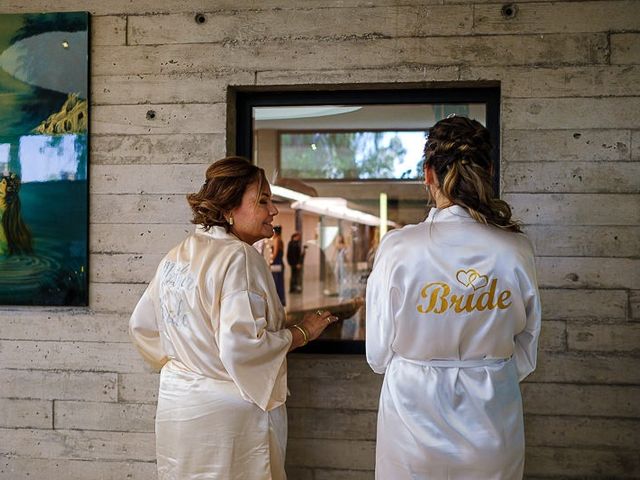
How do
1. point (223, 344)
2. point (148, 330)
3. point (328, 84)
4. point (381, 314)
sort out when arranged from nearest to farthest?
point (381, 314) → point (223, 344) → point (148, 330) → point (328, 84)

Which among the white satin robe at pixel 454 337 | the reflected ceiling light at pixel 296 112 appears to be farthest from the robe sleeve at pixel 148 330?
the reflected ceiling light at pixel 296 112

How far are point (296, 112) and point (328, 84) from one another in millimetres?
293

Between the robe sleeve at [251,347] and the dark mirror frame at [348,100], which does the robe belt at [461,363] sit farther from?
the dark mirror frame at [348,100]

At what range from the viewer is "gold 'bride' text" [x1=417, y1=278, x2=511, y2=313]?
2.06 metres

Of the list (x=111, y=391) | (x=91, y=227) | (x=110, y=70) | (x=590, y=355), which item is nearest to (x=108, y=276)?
(x=91, y=227)

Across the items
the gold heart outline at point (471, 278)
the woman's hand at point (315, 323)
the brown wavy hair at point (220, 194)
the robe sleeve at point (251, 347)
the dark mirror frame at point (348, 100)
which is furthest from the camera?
the dark mirror frame at point (348, 100)

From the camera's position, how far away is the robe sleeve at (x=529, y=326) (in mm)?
2115

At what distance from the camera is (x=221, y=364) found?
2.45 m

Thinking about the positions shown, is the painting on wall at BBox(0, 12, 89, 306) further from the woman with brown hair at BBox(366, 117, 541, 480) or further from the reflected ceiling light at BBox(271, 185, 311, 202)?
the woman with brown hair at BBox(366, 117, 541, 480)

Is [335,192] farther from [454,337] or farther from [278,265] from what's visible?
[454,337]

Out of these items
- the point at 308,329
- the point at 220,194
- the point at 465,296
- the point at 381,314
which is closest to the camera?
the point at 465,296

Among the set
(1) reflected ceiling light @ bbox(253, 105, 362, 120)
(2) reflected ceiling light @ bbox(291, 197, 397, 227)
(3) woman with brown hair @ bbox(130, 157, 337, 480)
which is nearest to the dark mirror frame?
(1) reflected ceiling light @ bbox(253, 105, 362, 120)

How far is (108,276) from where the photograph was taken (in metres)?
3.30

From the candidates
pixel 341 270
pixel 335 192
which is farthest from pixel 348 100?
pixel 341 270
